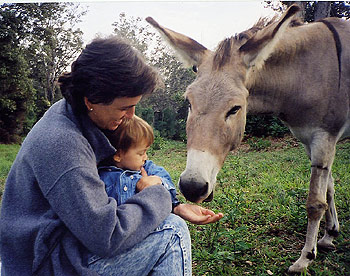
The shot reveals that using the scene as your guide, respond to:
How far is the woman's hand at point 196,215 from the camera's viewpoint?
1.39 metres

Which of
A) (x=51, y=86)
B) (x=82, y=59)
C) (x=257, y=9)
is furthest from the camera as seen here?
(x=51, y=86)

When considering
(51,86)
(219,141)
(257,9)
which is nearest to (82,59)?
(219,141)

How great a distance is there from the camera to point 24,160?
1.02m

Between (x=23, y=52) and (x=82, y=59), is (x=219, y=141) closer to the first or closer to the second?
(x=82, y=59)

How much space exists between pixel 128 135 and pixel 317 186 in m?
1.43

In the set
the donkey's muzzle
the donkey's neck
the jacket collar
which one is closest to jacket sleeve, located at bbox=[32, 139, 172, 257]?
the jacket collar

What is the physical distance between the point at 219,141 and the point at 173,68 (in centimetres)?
144

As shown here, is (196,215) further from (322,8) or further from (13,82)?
(13,82)

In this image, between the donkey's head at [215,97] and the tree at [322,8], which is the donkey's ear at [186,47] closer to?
Answer: the donkey's head at [215,97]

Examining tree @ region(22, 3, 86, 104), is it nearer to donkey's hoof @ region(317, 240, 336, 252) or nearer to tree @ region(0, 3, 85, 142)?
tree @ region(0, 3, 85, 142)

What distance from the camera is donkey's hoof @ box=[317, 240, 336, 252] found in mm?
2023

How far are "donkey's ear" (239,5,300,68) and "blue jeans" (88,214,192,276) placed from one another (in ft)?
3.76

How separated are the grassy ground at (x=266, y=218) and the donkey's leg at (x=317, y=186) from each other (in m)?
0.13

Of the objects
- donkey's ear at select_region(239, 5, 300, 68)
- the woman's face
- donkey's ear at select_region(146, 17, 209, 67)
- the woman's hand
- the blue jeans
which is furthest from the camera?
donkey's ear at select_region(146, 17, 209, 67)
